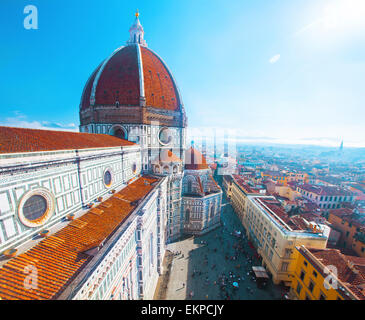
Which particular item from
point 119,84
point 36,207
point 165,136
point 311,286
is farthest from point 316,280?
point 119,84

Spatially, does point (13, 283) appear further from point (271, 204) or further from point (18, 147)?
point (271, 204)

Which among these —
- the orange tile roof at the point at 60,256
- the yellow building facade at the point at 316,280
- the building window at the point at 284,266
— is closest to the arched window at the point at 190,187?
the building window at the point at 284,266

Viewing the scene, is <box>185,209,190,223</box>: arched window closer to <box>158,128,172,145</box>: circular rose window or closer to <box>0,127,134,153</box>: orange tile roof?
<box>158,128,172,145</box>: circular rose window

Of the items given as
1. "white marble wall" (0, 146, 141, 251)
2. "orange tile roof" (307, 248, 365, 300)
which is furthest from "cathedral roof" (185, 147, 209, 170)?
"orange tile roof" (307, 248, 365, 300)
